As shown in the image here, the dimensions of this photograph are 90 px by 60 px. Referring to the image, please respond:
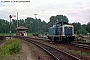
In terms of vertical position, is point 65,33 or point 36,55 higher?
point 65,33

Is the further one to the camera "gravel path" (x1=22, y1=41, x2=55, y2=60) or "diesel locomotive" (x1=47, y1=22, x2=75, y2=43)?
"diesel locomotive" (x1=47, y1=22, x2=75, y2=43)

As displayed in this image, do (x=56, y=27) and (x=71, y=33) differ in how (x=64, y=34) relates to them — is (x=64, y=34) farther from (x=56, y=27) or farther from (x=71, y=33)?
(x=56, y=27)

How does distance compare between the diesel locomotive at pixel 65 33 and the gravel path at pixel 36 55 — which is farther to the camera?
the diesel locomotive at pixel 65 33

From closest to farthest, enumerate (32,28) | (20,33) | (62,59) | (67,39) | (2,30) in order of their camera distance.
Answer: (62,59), (67,39), (20,33), (2,30), (32,28)

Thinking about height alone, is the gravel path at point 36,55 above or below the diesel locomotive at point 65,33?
below

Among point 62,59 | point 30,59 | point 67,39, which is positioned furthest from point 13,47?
point 67,39

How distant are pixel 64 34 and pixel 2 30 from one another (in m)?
110

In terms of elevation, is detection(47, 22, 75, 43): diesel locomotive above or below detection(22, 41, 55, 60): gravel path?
above

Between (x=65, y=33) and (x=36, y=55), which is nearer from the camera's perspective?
(x=36, y=55)

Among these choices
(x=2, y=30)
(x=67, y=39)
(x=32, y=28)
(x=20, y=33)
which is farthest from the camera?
(x=32, y=28)

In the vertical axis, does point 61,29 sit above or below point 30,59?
above

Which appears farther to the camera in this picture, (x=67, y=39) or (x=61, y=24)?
(x=61, y=24)

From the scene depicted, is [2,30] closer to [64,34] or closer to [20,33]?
[20,33]

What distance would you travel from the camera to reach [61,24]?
3809 centimetres
